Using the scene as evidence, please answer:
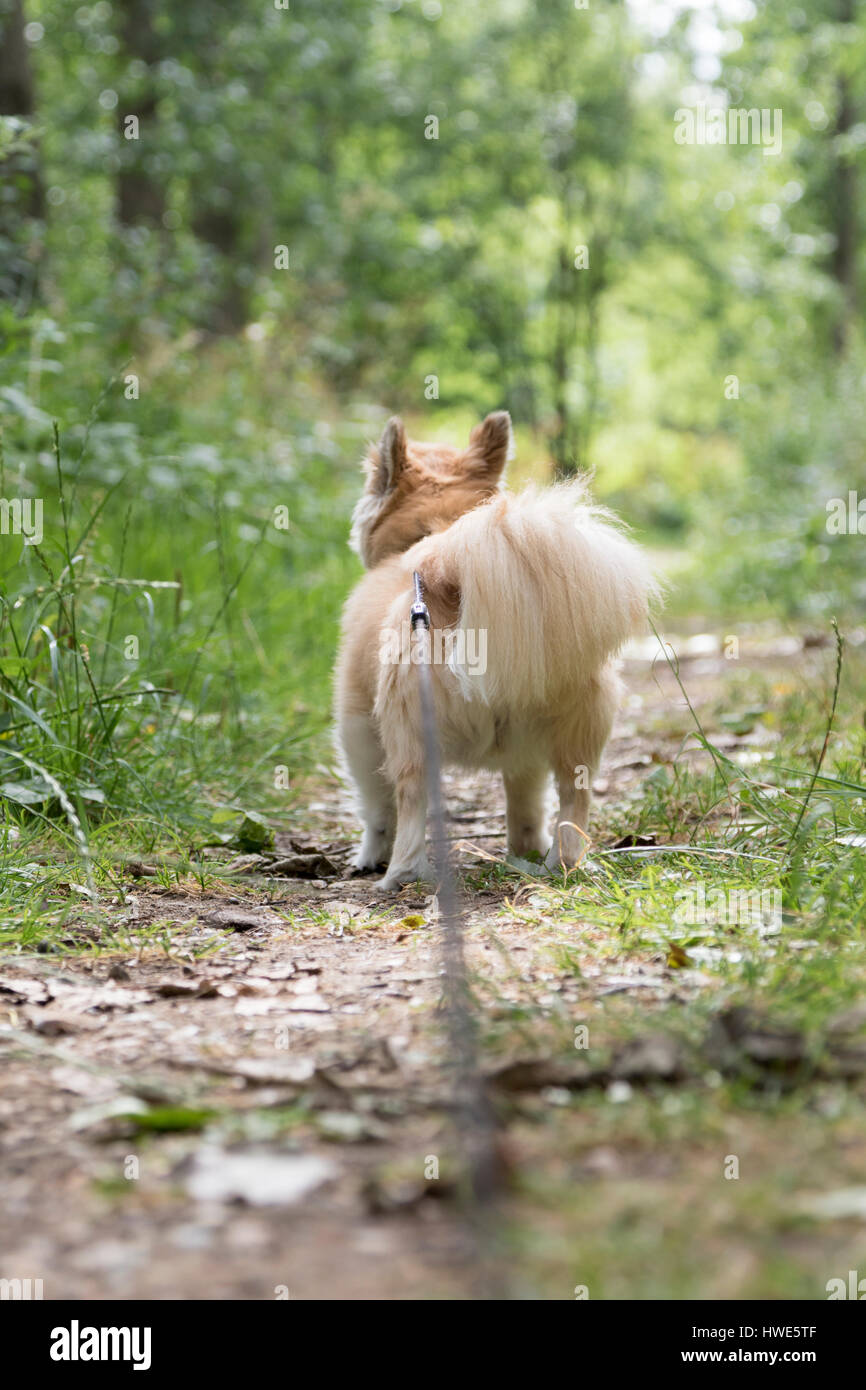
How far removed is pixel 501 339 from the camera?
16.9 metres

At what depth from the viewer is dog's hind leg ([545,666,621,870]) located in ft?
11.8

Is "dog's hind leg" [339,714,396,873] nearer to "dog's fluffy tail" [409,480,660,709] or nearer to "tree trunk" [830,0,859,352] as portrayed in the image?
"dog's fluffy tail" [409,480,660,709]

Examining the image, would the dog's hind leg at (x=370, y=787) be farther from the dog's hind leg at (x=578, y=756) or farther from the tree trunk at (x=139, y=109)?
the tree trunk at (x=139, y=109)

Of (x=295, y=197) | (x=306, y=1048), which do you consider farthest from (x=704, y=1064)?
(x=295, y=197)

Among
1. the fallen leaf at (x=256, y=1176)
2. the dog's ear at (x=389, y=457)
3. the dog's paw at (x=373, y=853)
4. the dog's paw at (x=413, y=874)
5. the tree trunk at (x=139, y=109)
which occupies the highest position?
the tree trunk at (x=139, y=109)

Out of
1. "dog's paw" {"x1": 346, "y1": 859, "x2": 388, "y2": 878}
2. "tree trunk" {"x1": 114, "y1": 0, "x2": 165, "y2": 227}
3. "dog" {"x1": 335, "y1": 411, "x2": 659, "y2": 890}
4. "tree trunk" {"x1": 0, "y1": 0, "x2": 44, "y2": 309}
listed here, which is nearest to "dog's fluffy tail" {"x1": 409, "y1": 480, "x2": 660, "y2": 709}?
"dog" {"x1": 335, "y1": 411, "x2": 659, "y2": 890}

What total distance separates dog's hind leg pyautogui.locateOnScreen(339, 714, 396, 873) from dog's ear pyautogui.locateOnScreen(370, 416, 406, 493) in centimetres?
85

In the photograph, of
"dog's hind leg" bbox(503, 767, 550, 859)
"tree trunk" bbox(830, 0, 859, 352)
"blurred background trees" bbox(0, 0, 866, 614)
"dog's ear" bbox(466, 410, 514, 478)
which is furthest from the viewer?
"tree trunk" bbox(830, 0, 859, 352)

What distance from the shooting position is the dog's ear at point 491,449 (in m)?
4.41

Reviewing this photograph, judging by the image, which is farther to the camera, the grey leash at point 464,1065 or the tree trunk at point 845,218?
the tree trunk at point 845,218

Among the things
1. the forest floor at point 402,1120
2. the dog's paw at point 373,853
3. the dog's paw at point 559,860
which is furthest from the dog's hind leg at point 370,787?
the forest floor at point 402,1120

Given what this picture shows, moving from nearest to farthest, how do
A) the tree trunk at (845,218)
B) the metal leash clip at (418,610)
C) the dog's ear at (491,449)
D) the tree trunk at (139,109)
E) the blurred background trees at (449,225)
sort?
the metal leash clip at (418,610) → the dog's ear at (491,449) → the blurred background trees at (449,225) → the tree trunk at (139,109) → the tree trunk at (845,218)

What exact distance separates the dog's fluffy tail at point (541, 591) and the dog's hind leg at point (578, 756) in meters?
0.19
